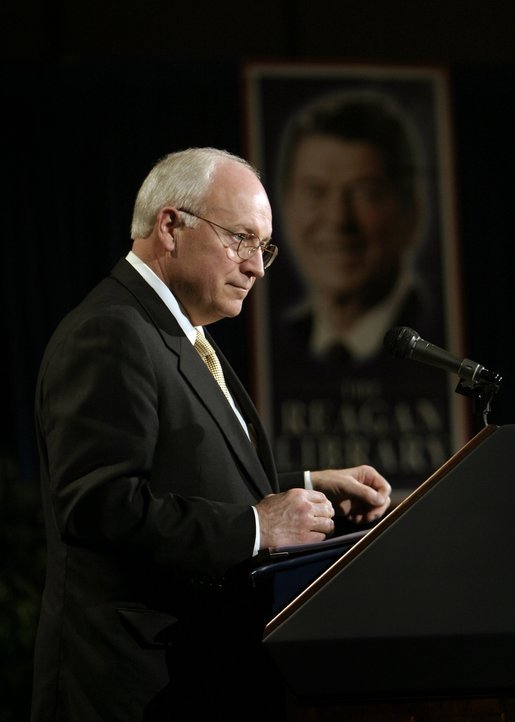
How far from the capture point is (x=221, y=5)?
4855 millimetres

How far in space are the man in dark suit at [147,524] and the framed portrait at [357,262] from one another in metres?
2.80

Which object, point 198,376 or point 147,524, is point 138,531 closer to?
point 147,524

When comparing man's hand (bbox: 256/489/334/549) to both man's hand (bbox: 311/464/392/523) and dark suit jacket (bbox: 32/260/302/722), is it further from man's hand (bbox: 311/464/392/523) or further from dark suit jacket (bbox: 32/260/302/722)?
man's hand (bbox: 311/464/392/523)

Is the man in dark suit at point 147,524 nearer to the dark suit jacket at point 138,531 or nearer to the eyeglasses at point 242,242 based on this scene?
the dark suit jacket at point 138,531

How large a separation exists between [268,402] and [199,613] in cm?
294

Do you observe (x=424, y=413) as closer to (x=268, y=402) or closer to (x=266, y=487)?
(x=268, y=402)

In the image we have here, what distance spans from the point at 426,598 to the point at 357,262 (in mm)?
3691

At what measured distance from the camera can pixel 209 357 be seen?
1838mm

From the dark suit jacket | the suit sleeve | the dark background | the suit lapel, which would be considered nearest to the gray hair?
the suit lapel

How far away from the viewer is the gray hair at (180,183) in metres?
1.76

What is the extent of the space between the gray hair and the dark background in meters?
2.36

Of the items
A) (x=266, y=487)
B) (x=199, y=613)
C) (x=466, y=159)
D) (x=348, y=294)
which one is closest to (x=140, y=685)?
(x=199, y=613)

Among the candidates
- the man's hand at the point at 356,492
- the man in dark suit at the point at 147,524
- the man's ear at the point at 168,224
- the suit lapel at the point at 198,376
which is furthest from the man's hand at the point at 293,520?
the man's ear at the point at 168,224

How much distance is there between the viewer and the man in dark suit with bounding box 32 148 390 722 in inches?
56.0
